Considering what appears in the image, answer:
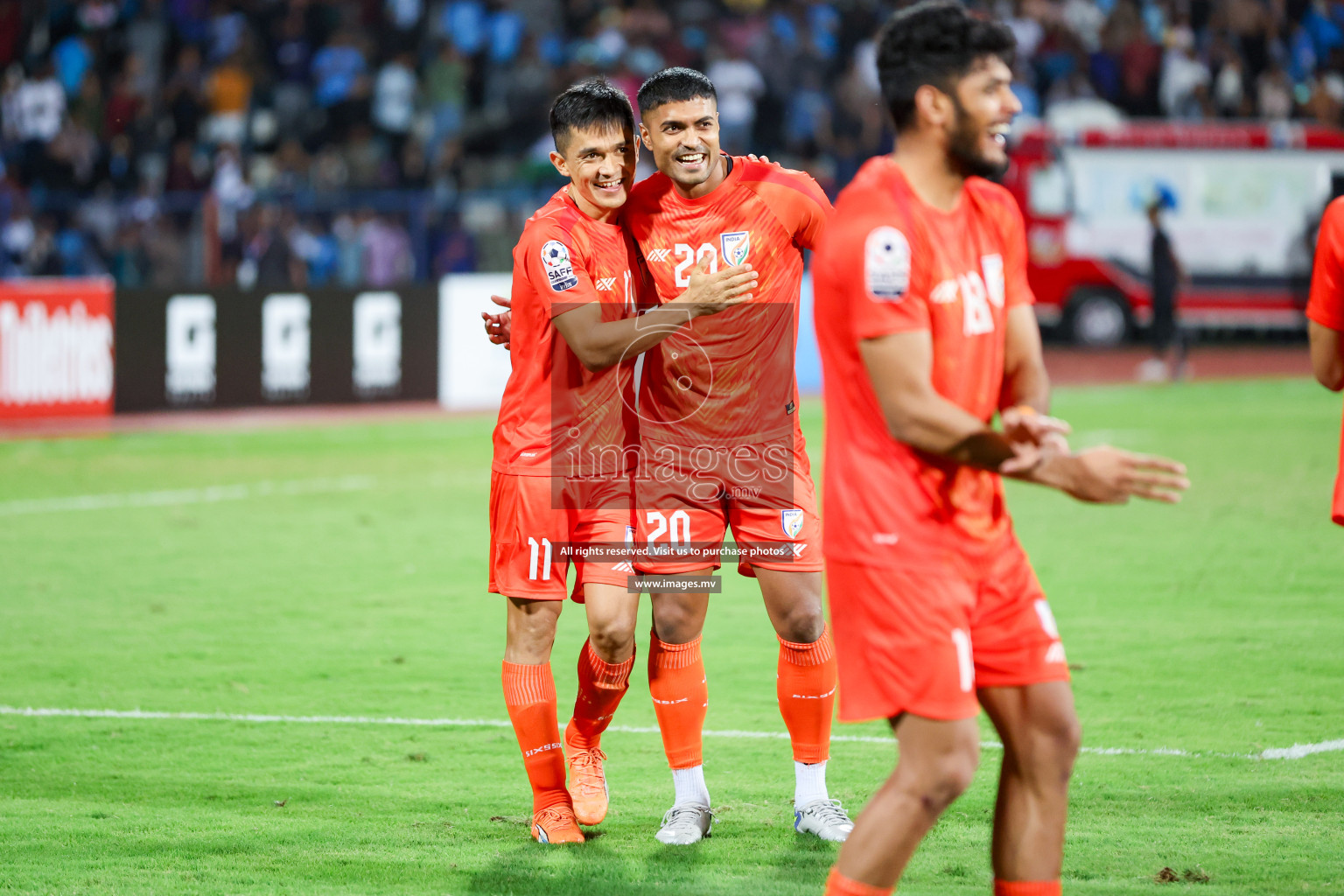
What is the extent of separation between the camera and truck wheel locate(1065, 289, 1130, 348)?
937 inches

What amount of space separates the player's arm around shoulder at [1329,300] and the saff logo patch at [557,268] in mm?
2208

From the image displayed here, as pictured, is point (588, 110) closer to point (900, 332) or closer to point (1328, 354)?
point (900, 332)

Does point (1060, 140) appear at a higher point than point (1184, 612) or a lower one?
higher

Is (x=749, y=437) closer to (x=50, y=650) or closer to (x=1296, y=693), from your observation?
(x=1296, y=693)

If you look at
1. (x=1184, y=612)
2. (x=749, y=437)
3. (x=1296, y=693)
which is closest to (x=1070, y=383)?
(x=1184, y=612)

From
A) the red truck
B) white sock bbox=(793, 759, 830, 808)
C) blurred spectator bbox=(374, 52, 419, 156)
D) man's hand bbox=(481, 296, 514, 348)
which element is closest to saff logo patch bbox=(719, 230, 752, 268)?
man's hand bbox=(481, 296, 514, 348)

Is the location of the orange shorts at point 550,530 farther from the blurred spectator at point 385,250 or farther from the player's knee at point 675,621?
the blurred spectator at point 385,250

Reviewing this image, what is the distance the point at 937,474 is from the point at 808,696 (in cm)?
190

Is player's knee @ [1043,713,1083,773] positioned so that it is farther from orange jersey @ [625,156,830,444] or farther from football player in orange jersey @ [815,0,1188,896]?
orange jersey @ [625,156,830,444]

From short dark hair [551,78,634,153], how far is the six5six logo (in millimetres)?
418

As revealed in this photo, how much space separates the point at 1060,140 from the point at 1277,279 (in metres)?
3.88

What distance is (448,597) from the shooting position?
9008 millimetres

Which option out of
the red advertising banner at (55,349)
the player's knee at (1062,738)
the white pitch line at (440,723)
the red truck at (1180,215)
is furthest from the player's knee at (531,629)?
the red truck at (1180,215)

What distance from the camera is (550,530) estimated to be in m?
5.11
